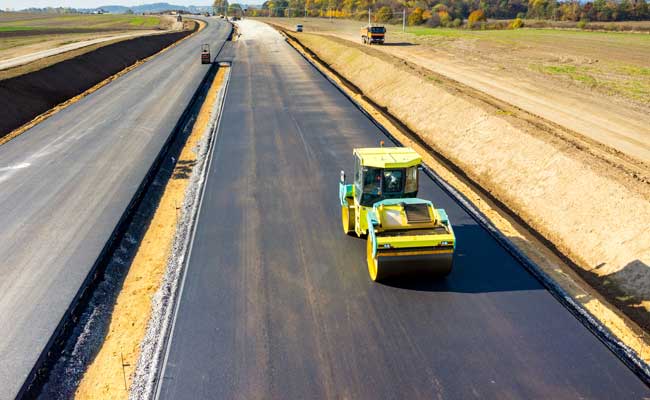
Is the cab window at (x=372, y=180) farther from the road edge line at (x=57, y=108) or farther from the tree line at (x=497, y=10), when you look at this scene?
the tree line at (x=497, y=10)

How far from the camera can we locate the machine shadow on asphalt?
1100cm

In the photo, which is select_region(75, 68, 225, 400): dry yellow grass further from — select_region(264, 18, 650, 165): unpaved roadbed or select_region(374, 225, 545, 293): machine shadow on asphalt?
select_region(264, 18, 650, 165): unpaved roadbed

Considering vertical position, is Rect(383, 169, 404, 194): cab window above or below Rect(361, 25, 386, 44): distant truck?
below

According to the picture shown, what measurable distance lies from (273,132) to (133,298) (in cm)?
1400

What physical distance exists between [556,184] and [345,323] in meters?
10.1

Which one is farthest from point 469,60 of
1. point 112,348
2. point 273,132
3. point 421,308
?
point 112,348

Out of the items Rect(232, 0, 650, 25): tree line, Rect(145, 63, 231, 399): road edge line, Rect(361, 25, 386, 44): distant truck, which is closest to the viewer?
Rect(145, 63, 231, 399): road edge line

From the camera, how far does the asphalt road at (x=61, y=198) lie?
10203mm

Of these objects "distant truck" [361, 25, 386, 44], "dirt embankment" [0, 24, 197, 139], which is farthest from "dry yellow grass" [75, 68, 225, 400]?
"distant truck" [361, 25, 386, 44]

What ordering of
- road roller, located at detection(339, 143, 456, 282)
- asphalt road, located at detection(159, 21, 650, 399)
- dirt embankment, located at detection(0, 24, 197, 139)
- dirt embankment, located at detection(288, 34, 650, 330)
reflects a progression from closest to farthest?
asphalt road, located at detection(159, 21, 650, 399)
road roller, located at detection(339, 143, 456, 282)
dirt embankment, located at detection(288, 34, 650, 330)
dirt embankment, located at detection(0, 24, 197, 139)

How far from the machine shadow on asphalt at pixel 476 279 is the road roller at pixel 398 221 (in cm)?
33

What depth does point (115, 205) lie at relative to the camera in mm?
15578

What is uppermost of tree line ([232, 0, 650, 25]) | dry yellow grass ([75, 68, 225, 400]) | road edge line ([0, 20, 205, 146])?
tree line ([232, 0, 650, 25])

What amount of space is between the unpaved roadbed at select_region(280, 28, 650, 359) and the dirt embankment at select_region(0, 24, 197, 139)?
22.5 m
